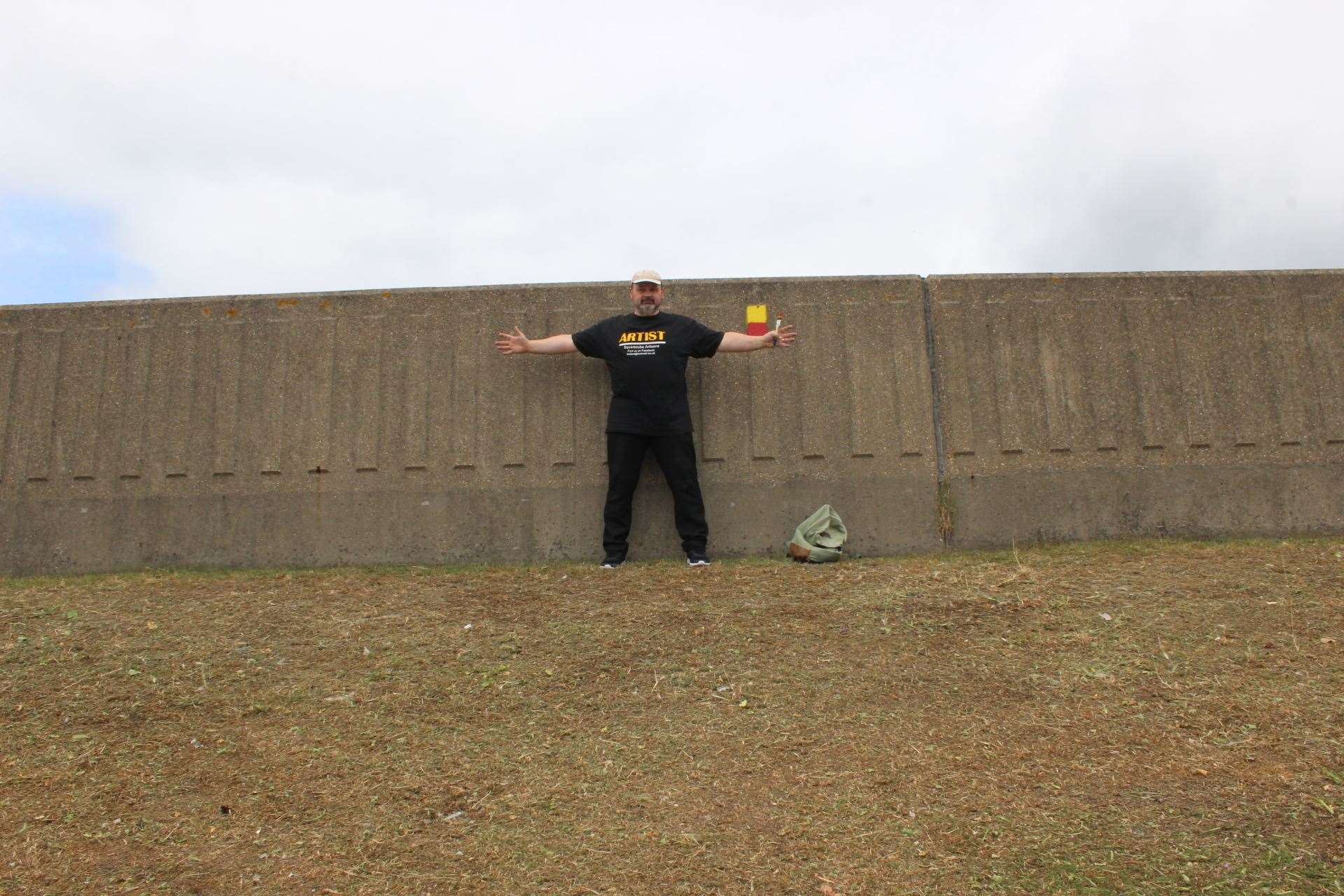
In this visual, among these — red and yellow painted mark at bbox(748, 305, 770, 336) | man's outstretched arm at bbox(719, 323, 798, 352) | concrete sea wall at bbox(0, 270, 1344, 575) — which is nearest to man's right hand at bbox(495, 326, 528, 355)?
concrete sea wall at bbox(0, 270, 1344, 575)

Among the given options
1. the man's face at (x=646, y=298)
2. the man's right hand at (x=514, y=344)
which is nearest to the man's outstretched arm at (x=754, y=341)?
the man's face at (x=646, y=298)

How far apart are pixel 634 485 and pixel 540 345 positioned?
110cm

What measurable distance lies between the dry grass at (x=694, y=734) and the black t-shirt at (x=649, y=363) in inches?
43.2

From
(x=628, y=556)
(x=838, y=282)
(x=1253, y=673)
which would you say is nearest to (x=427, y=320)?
(x=628, y=556)

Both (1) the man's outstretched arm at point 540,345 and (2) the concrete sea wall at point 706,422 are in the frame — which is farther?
(2) the concrete sea wall at point 706,422

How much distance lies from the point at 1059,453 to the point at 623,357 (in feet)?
9.83

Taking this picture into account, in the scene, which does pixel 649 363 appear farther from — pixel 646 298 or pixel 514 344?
pixel 514 344

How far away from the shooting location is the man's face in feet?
21.0

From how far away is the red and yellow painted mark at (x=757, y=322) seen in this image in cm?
678

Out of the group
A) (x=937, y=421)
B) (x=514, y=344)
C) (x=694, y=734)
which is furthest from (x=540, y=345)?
(x=694, y=734)

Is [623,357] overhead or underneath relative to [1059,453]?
overhead

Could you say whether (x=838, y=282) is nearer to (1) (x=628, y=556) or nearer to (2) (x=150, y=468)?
(1) (x=628, y=556)

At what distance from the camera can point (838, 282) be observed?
272 inches

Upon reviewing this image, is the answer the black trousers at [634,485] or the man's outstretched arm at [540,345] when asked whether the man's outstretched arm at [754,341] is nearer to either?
the black trousers at [634,485]
